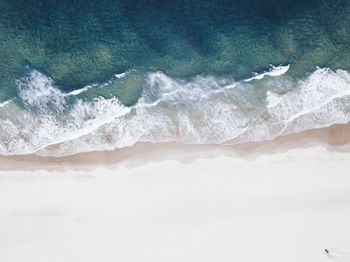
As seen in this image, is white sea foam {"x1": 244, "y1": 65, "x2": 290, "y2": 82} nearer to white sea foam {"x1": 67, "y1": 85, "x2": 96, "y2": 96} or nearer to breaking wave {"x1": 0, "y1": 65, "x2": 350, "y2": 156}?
breaking wave {"x1": 0, "y1": 65, "x2": 350, "y2": 156}

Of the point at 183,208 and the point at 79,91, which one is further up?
the point at 79,91

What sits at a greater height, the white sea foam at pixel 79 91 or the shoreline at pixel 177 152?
the white sea foam at pixel 79 91

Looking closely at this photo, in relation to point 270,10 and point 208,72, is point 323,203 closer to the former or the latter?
point 208,72

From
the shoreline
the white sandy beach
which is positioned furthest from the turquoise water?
the white sandy beach

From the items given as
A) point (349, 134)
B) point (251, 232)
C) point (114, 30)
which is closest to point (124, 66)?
Answer: point (114, 30)

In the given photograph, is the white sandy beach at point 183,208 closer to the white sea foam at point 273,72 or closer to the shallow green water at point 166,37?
the white sea foam at point 273,72

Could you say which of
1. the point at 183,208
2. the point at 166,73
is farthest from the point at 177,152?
the point at 166,73

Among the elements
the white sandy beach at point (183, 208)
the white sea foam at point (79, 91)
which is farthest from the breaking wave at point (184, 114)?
the white sandy beach at point (183, 208)

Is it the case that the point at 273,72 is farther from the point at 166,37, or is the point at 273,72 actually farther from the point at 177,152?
the point at 177,152
